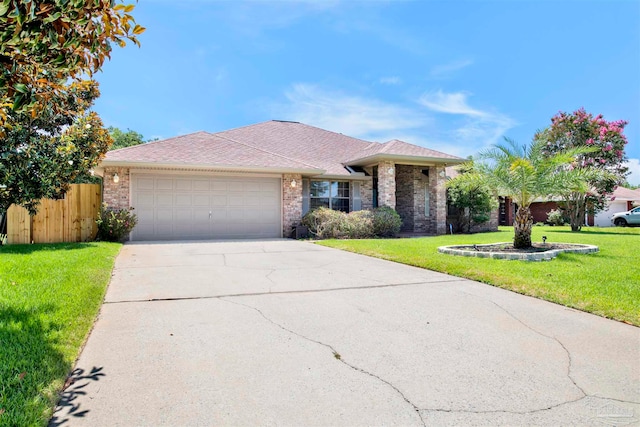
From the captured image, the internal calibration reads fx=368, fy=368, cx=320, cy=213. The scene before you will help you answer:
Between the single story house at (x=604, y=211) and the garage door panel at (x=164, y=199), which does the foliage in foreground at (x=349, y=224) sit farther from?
the single story house at (x=604, y=211)

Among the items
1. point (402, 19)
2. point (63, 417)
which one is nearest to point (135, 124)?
point (402, 19)

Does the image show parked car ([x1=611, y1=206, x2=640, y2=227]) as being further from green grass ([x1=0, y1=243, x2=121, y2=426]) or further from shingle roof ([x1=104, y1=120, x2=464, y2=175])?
green grass ([x1=0, y1=243, x2=121, y2=426])

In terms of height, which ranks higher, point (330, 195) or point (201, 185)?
point (201, 185)

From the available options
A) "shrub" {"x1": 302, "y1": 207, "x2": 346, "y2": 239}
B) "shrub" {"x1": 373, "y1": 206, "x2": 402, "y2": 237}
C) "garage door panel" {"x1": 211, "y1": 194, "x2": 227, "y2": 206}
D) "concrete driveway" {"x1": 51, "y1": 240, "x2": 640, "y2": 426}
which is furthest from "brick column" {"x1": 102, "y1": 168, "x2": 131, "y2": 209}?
"shrub" {"x1": 373, "y1": 206, "x2": 402, "y2": 237}

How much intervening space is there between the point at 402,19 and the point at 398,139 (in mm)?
8597

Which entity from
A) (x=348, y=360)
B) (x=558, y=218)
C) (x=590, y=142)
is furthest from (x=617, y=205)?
(x=348, y=360)

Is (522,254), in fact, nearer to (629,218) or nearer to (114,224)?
(114,224)

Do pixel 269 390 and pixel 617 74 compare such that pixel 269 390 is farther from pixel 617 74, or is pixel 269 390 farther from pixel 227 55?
pixel 617 74

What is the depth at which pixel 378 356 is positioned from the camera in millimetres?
3365

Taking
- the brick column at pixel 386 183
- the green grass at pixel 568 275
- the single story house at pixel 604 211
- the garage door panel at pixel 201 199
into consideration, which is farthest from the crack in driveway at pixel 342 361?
the single story house at pixel 604 211

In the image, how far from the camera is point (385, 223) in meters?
15.6

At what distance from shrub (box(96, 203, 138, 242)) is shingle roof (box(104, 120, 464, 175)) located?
1.75m

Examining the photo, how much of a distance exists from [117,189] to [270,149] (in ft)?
26.7

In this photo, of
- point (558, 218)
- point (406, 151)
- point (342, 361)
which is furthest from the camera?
point (558, 218)
